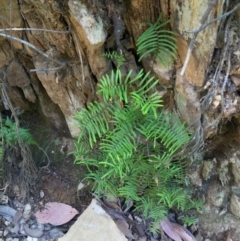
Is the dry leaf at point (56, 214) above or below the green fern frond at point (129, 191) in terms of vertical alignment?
below

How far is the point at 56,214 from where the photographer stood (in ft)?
8.20

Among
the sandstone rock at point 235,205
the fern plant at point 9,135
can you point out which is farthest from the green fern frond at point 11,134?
the sandstone rock at point 235,205

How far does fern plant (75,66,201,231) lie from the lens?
1.94 m

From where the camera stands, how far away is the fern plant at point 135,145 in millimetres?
1941

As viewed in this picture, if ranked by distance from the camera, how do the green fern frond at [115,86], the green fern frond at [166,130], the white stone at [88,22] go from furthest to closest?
the green fern frond at [166,130]
the green fern frond at [115,86]
the white stone at [88,22]

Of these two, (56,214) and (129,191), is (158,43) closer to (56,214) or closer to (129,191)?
(129,191)

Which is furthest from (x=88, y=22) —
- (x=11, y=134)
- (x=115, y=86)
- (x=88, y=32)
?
(x=11, y=134)

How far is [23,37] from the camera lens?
201 cm

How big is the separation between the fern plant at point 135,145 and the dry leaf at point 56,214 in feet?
0.78

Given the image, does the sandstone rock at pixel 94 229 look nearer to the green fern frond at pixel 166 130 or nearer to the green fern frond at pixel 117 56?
the green fern frond at pixel 166 130

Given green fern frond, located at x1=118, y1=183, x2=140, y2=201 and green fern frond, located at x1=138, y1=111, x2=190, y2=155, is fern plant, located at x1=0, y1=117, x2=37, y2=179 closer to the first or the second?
green fern frond, located at x1=118, y1=183, x2=140, y2=201

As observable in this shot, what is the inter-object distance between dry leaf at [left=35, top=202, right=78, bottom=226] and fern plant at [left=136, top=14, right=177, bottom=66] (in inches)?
48.7

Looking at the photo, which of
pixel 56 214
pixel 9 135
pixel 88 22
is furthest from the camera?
pixel 56 214

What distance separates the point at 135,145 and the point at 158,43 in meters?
0.59
